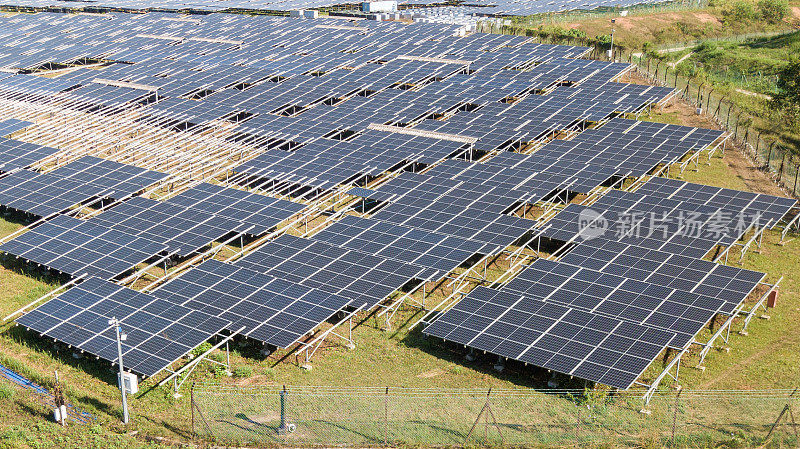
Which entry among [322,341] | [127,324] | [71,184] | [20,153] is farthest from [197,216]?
[20,153]

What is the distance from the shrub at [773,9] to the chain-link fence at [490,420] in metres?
119

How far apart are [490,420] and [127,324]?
16.2 meters

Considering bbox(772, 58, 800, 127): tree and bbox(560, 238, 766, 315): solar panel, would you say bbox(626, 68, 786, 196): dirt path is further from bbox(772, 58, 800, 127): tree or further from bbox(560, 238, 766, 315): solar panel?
bbox(560, 238, 766, 315): solar panel

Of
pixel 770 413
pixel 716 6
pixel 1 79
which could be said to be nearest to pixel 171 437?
pixel 770 413

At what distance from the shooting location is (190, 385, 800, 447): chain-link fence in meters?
29.5

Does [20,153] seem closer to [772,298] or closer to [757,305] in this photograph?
[757,305]

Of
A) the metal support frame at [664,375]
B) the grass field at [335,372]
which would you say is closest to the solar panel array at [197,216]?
the grass field at [335,372]

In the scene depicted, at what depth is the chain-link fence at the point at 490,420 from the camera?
96.7 ft

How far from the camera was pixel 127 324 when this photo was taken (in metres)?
34.6

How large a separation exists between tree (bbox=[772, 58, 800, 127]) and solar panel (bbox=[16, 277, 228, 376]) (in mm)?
57688

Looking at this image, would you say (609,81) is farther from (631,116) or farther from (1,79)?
(1,79)

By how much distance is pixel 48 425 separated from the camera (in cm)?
2997

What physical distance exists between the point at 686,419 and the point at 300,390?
15.2 meters

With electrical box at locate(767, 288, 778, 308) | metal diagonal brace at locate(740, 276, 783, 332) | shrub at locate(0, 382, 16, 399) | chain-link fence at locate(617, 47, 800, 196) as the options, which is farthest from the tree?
shrub at locate(0, 382, 16, 399)
